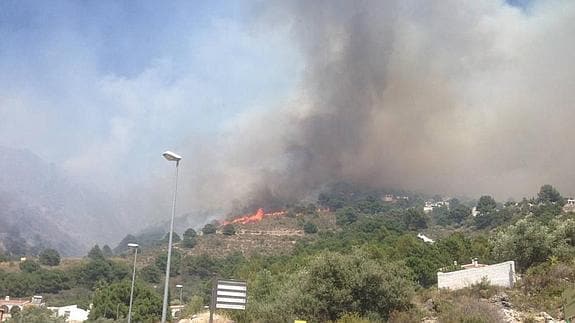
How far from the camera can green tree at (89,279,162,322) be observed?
188 feet

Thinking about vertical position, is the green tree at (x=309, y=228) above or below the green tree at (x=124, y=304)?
above

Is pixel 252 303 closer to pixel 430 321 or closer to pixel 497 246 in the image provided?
pixel 430 321

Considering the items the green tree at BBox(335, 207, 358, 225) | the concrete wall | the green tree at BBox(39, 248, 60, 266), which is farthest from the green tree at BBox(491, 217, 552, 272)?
the green tree at BBox(335, 207, 358, 225)

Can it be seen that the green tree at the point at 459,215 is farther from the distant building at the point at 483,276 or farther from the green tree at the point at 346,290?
the green tree at the point at 346,290

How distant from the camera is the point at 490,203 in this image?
161 m

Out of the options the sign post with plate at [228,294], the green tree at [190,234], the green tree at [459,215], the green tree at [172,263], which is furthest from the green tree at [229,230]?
the sign post with plate at [228,294]

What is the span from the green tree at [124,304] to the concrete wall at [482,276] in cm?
3129

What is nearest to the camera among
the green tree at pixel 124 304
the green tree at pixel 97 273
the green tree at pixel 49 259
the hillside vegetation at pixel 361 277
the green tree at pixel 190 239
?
the hillside vegetation at pixel 361 277

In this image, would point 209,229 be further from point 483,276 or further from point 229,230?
point 483,276

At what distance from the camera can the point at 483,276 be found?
116 ft

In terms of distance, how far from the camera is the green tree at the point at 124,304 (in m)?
57.2

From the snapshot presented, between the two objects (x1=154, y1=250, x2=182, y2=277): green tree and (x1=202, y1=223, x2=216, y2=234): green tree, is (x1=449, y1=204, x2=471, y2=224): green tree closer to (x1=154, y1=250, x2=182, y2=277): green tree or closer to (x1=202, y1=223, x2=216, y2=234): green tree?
(x1=202, y1=223, x2=216, y2=234): green tree

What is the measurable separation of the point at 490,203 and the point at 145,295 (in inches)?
4920

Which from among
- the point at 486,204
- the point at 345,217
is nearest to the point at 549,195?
the point at 486,204
